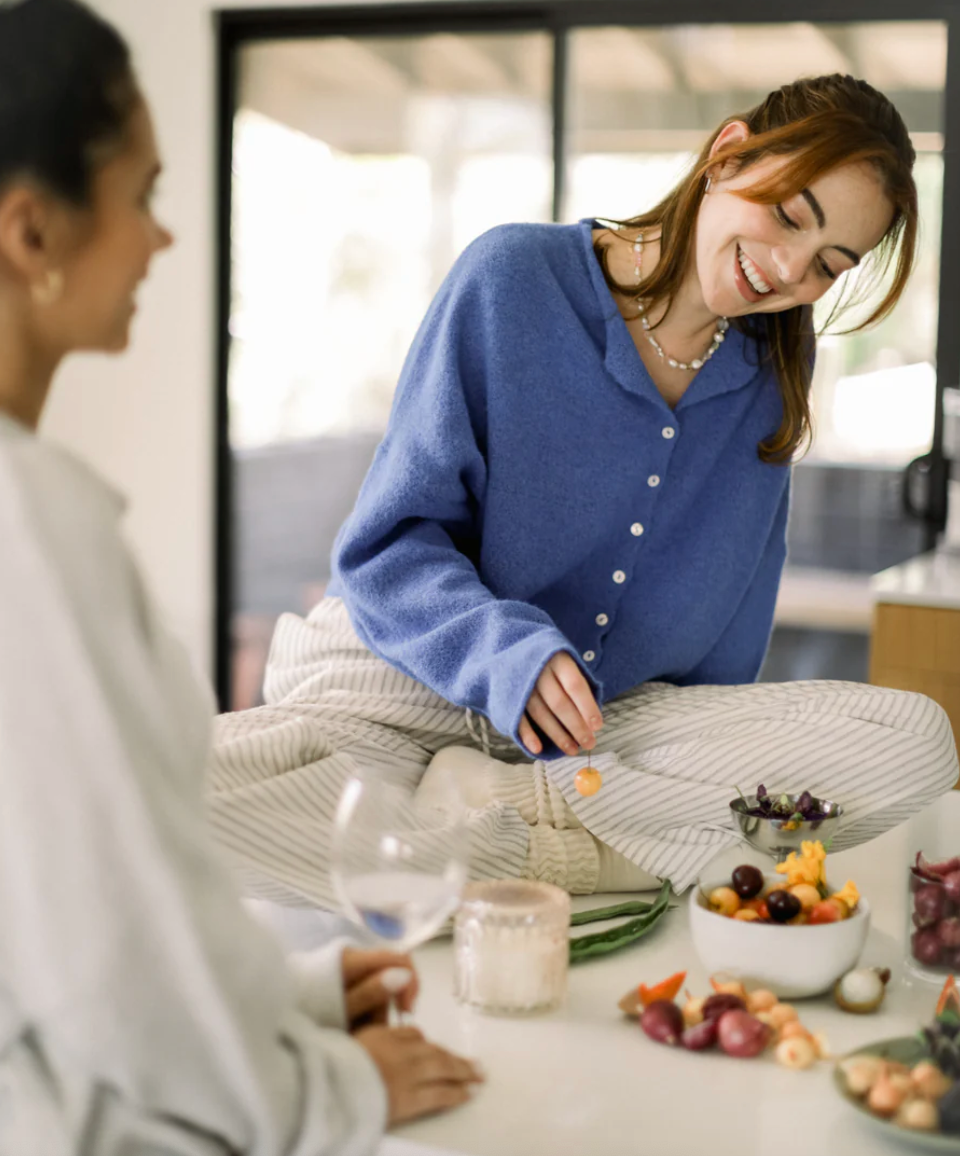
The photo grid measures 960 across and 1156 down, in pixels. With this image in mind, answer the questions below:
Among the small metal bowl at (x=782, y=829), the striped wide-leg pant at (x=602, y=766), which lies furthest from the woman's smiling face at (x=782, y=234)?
the small metal bowl at (x=782, y=829)

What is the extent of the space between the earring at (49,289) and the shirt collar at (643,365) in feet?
3.20

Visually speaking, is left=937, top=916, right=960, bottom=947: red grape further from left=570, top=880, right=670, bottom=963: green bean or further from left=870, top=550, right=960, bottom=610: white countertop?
left=870, top=550, right=960, bottom=610: white countertop

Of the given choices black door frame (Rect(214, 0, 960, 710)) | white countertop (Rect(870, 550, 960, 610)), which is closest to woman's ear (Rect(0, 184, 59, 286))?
white countertop (Rect(870, 550, 960, 610))

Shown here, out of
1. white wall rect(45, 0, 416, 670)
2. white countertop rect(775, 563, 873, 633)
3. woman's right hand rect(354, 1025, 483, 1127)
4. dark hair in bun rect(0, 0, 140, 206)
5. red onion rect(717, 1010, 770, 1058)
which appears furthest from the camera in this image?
white wall rect(45, 0, 416, 670)

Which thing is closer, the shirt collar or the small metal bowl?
the small metal bowl

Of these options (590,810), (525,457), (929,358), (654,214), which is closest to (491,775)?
(590,810)

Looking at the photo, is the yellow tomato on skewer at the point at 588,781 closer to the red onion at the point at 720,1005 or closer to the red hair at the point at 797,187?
the red onion at the point at 720,1005

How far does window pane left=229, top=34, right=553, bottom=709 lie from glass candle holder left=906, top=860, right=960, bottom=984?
2.87 m

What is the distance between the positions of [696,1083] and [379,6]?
3.36 m

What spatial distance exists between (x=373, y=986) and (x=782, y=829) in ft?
1.69

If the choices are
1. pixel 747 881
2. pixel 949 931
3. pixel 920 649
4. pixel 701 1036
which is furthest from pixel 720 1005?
pixel 920 649

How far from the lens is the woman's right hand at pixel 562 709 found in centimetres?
134

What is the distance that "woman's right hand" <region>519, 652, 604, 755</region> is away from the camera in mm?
1344

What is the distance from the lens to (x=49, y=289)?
0.84m
